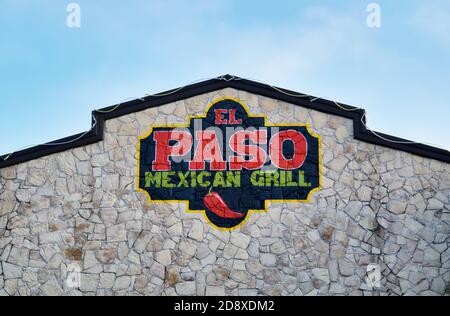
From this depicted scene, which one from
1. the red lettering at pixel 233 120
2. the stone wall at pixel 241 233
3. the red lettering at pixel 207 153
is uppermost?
the red lettering at pixel 233 120

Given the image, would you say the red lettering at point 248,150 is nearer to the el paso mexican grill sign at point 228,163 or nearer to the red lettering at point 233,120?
the el paso mexican grill sign at point 228,163

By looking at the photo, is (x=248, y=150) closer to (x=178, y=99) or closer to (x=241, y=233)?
(x=241, y=233)

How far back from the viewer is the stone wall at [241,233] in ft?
54.7

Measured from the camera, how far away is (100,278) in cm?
1694

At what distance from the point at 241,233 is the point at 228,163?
173 cm

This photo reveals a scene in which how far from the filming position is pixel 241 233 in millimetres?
16906

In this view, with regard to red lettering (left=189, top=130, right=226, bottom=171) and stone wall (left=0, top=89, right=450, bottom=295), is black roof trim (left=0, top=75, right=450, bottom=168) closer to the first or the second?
stone wall (left=0, top=89, right=450, bottom=295)

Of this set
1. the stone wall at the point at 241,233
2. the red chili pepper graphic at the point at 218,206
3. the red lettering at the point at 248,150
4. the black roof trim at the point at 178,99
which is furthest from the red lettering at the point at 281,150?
the red chili pepper graphic at the point at 218,206

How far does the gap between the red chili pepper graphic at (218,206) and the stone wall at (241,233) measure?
1.22ft

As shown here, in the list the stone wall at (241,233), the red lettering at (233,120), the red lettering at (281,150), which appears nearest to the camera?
the stone wall at (241,233)

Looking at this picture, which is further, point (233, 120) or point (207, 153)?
point (233, 120)

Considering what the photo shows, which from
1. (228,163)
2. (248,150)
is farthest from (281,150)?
(228,163)
